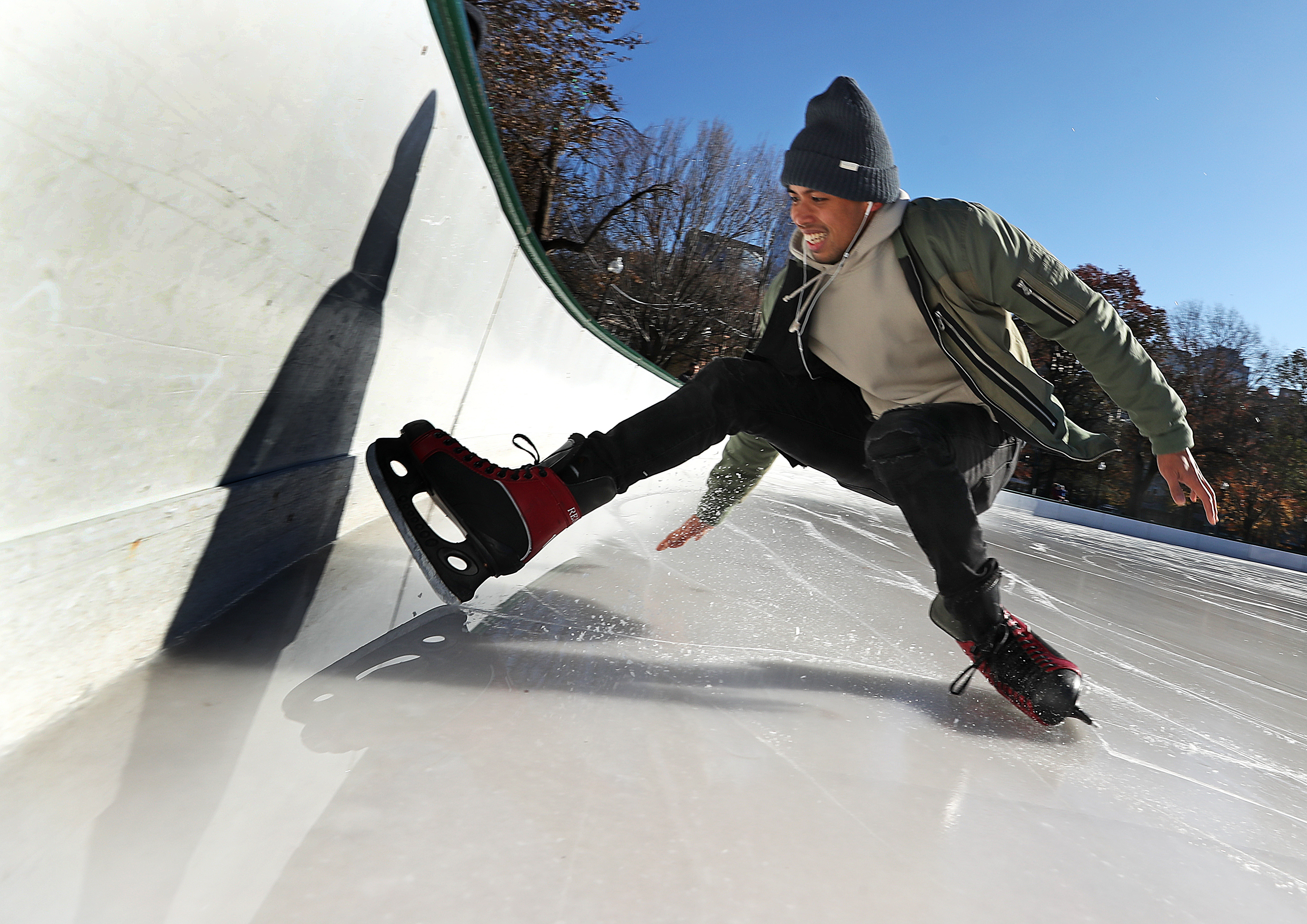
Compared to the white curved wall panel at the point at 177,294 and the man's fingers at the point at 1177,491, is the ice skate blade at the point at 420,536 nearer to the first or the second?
the white curved wall panel at the point at 177,294

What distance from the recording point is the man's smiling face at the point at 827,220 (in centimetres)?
181

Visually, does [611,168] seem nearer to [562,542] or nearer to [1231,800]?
[562,542]

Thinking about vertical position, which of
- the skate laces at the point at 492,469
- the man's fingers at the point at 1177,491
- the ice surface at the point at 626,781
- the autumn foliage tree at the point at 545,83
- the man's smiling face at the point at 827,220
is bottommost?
the ice surface at the point at 626,781

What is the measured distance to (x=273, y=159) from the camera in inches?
48.8

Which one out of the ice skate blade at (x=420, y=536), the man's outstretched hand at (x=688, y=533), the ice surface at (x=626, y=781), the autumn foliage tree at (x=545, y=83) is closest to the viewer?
the ice surface at (x=626, y=781)

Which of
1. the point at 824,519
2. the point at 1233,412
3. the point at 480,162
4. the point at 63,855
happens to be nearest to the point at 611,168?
the point at 824,519

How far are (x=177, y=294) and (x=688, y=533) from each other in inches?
68.0

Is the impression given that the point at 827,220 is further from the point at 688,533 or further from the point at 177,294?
the point at 177,294

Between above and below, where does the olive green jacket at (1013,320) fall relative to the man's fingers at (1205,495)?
above

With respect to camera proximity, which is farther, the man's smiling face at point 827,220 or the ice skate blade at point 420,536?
the man's smiling face at point 827,220

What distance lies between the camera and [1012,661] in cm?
157

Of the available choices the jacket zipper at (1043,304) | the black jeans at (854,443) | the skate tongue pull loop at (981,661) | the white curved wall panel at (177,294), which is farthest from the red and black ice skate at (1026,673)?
the white curved wall panel at (177,294)

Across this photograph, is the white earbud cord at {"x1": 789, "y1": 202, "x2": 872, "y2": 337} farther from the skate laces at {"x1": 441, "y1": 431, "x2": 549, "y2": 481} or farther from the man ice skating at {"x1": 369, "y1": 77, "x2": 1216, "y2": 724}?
the skate laces at {"x1": 441, "y1": 431, "x2": 549, "y2": 481}

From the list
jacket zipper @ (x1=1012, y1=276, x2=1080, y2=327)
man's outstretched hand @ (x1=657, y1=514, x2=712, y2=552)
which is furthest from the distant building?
jacket zipper @ (x1=1012, y1=276, x2=1080, y2=327)
